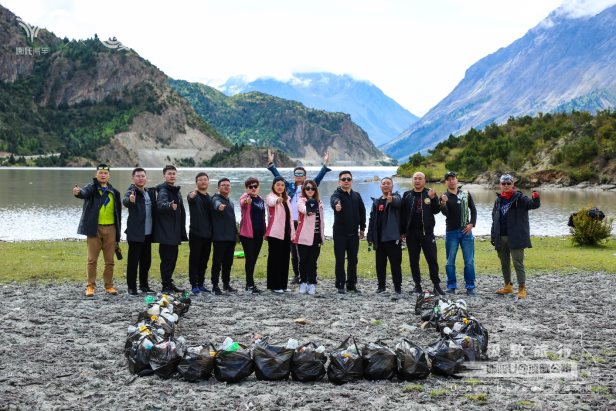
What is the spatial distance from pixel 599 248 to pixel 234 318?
630 inches

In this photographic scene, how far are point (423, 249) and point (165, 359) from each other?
7002 mm

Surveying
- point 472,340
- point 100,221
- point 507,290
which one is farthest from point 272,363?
point 507,290

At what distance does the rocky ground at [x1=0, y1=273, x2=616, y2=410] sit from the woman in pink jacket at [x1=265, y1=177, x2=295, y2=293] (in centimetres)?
57

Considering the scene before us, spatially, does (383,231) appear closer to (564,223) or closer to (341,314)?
(341,314)

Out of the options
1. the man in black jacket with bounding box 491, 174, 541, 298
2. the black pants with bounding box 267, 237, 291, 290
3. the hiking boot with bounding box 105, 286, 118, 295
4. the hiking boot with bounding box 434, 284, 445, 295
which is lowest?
the hiking boot with bounding box 434, 284, 445, 295

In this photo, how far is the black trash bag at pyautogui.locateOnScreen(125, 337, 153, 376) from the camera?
7.59 metres

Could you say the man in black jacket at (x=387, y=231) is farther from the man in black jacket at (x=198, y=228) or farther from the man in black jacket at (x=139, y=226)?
the man in black jacket at (x=139, y=226)

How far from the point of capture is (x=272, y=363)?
7.51 m

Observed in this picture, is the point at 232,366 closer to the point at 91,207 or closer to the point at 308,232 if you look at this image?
the point at 308,232

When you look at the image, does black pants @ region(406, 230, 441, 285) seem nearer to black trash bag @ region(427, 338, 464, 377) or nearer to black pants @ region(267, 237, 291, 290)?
black pants @ region(267, 237, 291, 290)

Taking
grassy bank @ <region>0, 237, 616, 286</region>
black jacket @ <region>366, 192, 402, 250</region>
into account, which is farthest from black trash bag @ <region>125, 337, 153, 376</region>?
grassy bank @ <region>0, 237, 616, 286</region>

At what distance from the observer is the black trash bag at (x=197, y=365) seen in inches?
293

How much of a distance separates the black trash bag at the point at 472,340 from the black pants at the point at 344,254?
454cm

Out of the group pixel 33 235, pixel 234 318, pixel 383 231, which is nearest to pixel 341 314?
pixel 234 318
